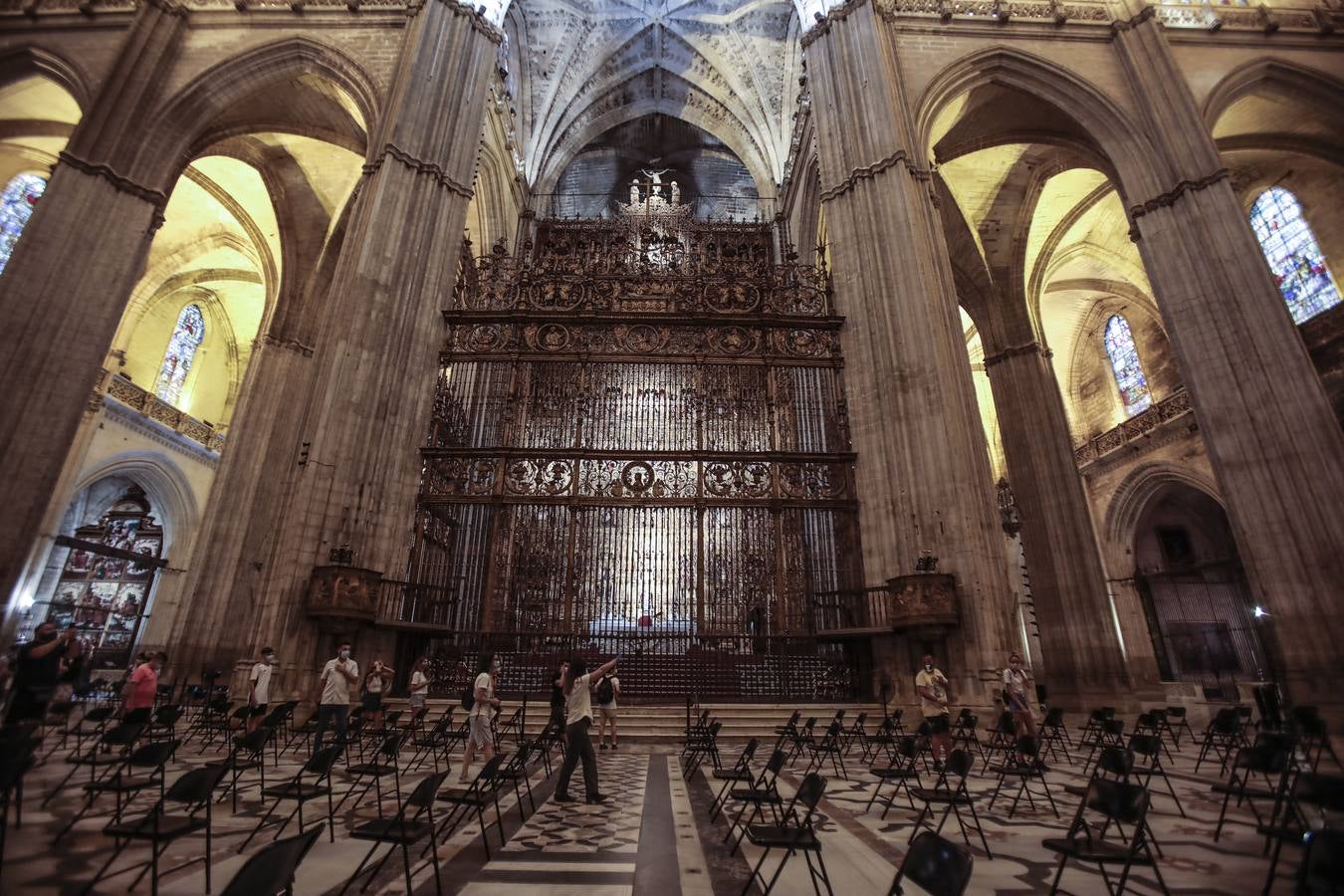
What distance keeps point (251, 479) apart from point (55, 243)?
19.7 feet

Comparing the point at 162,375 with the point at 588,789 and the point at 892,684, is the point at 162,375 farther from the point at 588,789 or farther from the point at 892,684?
the point at 892,684

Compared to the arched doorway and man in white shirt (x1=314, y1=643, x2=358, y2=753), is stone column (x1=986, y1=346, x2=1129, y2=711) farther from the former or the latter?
man in white shirt (x1=314, y1=643, x2=358, y2=753)

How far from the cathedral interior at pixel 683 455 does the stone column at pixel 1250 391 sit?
72 millimetres

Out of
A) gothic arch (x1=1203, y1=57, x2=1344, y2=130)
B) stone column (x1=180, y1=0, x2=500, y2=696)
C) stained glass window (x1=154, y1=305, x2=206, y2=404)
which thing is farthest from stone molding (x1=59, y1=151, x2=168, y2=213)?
gothic arch (x1=1203, y1=57, x2=1344, y2=130)

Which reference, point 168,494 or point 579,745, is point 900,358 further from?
point 168,494

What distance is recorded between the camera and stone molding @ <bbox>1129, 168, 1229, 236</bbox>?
11.9 metres

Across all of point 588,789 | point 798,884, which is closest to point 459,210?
point 588,789

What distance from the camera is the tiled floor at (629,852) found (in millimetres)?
3223

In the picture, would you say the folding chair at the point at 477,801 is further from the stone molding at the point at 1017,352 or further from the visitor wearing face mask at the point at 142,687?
the stone molding at the point at 1017,352

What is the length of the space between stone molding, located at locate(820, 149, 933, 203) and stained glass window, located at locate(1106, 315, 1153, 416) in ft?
39.1

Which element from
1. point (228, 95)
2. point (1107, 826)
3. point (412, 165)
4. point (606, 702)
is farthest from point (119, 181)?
point (1107, 826)

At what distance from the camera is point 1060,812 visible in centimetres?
503

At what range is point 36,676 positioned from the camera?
4.85 metres

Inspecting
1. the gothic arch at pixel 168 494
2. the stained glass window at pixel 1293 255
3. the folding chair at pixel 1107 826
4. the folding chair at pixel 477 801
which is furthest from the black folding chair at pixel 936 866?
the gothic arch at pixel 168 494
